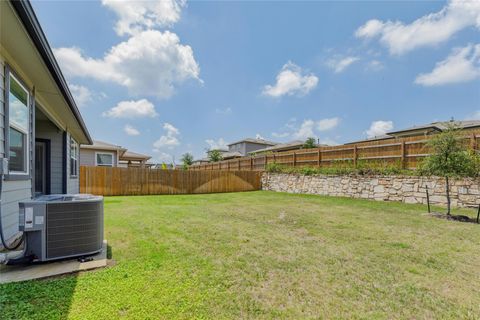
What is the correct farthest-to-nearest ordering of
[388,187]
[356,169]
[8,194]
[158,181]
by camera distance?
[158,181] < [356,169] < [388,187] < [8,194]

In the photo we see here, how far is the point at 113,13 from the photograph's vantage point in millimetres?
7957

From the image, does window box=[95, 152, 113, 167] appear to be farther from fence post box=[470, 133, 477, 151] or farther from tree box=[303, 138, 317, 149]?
tree box=[303, 138, 317, 149]

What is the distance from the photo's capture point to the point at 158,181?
542 inches

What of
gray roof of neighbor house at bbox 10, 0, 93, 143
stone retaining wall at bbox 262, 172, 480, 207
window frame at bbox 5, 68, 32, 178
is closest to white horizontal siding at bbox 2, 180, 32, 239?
window frame at bbox 5, 68, 32, 178

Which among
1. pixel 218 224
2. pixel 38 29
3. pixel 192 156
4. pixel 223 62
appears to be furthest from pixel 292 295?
pixel 192 156

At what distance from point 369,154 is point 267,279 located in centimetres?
1017

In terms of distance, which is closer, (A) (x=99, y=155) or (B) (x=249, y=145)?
(A) (x=99, y=155)

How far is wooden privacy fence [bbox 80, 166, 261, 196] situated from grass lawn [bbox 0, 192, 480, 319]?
28.8ft

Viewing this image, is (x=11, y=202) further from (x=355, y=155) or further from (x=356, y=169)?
(x=355, y=155)

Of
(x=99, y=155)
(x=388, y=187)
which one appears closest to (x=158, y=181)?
(x=99, y=155)

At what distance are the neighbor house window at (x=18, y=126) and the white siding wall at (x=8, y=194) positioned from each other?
9.8 inches

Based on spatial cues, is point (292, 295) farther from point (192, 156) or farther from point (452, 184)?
point (192, 156)

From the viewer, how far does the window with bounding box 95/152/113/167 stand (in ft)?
52.1

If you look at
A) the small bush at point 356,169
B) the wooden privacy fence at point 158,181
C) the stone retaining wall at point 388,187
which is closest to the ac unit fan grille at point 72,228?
the small bush at point 356,169
